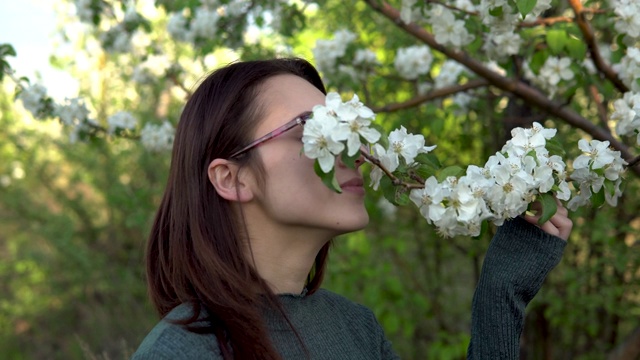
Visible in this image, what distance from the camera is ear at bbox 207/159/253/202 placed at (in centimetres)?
169

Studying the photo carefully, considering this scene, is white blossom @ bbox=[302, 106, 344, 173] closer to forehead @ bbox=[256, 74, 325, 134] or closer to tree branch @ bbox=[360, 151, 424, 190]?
tree branch @ bbox=[360, 151, 424, 190]

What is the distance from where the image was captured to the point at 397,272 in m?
4.85

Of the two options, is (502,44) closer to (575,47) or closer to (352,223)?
→ (575,47)

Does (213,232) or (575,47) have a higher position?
(575,47)

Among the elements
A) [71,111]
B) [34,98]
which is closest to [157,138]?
[71,111]

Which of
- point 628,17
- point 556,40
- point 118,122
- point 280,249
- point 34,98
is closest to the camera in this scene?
point 280,249

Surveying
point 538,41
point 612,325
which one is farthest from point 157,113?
point 538,41

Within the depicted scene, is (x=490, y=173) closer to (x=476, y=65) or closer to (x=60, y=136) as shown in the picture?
(x=476, y=65)

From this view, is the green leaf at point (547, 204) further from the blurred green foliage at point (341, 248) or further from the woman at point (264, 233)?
→ the blurred green foliage at point (341, 248)

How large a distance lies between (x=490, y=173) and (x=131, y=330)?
466 cm

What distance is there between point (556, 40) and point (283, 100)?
105 cm

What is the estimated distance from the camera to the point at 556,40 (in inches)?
93.7

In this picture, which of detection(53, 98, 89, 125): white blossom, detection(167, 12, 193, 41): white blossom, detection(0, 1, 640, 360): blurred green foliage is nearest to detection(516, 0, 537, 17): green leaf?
detection(0, 1, 640, 360): blurred green foliage

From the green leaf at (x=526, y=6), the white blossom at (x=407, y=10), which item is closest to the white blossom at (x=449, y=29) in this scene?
the white blossom at (x=407, y=10)
